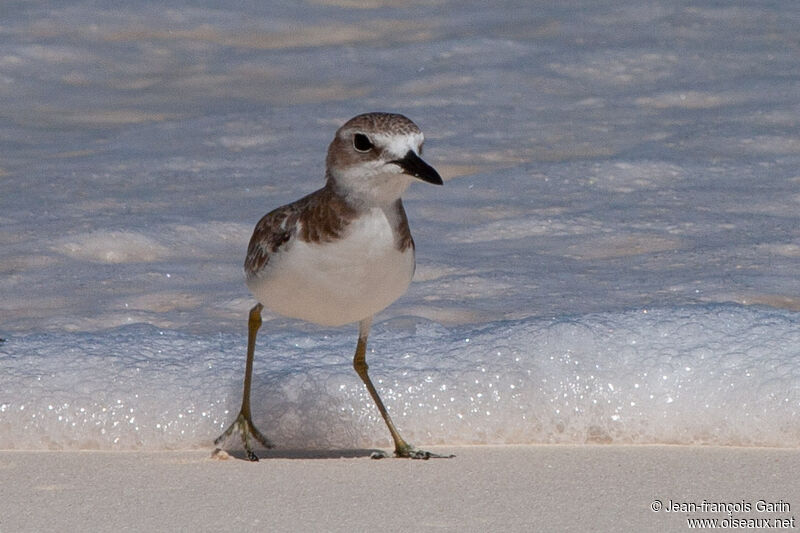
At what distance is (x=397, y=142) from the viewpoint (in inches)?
141

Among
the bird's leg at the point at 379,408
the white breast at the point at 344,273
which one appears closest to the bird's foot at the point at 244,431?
the bird's leg at the point at 379,408

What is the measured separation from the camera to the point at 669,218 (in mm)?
6414

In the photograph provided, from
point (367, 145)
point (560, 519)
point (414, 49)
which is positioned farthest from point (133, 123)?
point (560, 519)

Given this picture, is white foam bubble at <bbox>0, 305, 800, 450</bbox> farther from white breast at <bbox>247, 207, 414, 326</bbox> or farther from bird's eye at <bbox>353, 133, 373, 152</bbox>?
bird's eye at <bbox>353, 133, 373, 152</bbox>

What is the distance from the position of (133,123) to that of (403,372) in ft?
14.2

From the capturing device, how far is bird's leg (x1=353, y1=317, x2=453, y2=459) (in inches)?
161

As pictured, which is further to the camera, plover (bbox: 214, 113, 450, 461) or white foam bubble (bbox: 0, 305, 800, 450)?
white foam bubble (bbox: 0, 305, 800, 450)

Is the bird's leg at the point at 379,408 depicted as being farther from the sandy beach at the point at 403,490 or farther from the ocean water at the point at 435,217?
the ocean water at the point at 435,217

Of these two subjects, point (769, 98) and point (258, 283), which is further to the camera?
point (769, 98)

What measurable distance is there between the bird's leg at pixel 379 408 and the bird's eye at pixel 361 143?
655 millimetres

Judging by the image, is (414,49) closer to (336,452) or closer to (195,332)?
(195,332)

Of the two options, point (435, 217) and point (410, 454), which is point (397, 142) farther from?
point (435, 217)

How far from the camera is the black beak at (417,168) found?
3.48m

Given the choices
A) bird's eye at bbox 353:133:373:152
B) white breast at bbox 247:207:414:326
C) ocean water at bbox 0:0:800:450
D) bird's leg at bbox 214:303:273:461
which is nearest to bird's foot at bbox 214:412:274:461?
bird's leg at bbox 214:303:273:461
